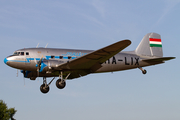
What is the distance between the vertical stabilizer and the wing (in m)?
5.92

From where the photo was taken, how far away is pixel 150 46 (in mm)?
24312

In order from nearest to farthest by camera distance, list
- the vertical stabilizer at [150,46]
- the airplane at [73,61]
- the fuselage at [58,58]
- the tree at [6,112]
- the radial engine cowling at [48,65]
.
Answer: the airplane at [73,61], the radial engine cowling at [48,65], the fuselage at [58,58], the vertical stabilizer at [150,46], the tree at [6,112]

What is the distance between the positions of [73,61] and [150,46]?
9525 millimetres

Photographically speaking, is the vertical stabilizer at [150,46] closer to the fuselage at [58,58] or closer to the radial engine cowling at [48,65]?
the fuselage at [58,58]

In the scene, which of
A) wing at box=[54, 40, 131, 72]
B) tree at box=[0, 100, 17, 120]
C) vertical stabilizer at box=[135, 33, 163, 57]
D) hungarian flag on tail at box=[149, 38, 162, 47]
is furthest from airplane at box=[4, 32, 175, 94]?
tree at box=[0, 100, 17, 120]

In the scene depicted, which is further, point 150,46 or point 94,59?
point 150,46

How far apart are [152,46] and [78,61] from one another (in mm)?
9337

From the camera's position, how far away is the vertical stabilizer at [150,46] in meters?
23.8

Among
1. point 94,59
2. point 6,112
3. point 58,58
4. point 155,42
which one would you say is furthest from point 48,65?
point 6,112

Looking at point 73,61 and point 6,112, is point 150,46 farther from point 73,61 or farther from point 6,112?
point 6,112

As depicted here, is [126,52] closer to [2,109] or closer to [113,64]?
[113,64]

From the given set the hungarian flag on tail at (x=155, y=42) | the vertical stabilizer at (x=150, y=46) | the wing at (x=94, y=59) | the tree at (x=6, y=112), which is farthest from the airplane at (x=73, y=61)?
the tree at (x=6, y=112)

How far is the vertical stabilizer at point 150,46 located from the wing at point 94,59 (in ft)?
19.4

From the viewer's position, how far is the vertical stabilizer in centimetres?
2380
